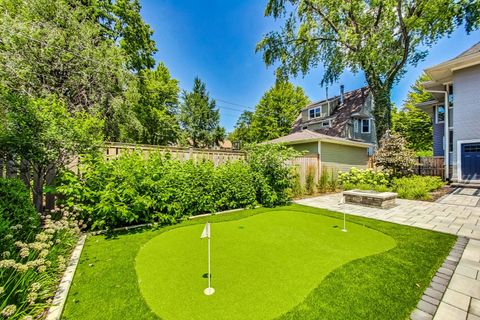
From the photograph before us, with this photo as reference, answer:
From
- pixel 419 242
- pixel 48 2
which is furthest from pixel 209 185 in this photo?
pixel 48 2

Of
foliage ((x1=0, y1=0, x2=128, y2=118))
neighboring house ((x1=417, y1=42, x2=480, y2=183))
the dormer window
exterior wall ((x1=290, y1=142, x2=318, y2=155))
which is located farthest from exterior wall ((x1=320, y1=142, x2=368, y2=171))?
foliage ((x1=0, y1=0, x2=128, y2=118))

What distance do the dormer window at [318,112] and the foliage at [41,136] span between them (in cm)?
2110

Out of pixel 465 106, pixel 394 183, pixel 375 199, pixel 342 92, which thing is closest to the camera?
pixel 375 199

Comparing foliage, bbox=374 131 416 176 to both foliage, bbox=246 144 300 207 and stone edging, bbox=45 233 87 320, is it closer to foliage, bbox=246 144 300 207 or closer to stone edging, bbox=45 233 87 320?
foliage, bbox=246 144 300 207

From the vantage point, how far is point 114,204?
14.0 feet

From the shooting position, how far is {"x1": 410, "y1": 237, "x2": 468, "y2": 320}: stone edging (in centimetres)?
196

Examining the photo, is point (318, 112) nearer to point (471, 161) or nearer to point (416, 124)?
point (416, 124)

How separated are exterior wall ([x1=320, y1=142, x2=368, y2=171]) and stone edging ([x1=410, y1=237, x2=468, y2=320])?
307 inches

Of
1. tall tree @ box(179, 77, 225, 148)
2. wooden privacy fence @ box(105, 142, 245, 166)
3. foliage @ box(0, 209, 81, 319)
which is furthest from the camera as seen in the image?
tall tree @ box(179, 77, 225, 148)

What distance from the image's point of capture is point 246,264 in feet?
9.54

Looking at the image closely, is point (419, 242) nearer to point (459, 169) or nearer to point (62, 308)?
point (62, 308)

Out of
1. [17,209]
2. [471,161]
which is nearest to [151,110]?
[17,209]

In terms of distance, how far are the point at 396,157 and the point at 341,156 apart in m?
3.11

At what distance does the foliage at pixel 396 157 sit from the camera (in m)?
9.83
